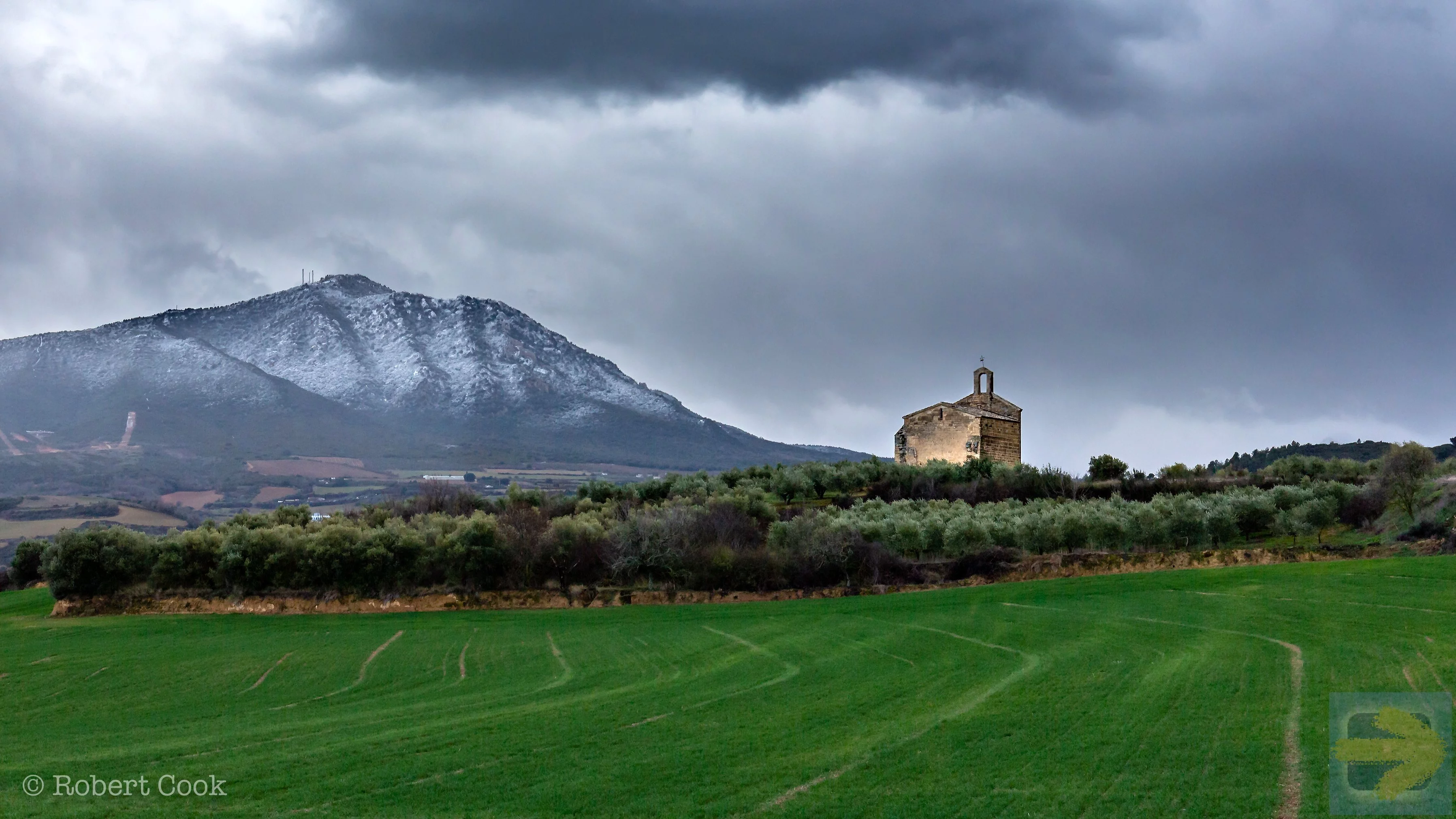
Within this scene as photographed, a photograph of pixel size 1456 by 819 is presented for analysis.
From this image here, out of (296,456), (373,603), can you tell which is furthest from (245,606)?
(296,456)

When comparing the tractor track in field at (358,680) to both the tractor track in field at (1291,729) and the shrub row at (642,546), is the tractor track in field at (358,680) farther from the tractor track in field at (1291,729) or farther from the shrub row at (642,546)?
the tractor track in field at (1291,729)

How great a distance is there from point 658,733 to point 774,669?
314 inches

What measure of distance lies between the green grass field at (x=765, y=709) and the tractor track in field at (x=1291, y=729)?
106 mm

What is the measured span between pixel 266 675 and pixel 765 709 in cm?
1580

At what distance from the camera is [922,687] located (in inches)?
909

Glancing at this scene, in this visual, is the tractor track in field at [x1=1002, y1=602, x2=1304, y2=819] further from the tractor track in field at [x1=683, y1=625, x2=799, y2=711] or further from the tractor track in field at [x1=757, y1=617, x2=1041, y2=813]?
the tractor track in field at [x1=683, y1=625, x2=799, y2=711]

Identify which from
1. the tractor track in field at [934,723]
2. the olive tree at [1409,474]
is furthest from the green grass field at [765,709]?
→ the olive tree at [1409,474]

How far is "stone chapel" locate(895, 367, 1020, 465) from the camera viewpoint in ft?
276

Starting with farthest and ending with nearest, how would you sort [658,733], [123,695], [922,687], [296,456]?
[296,456], [123,695], [922,687], [658,733]

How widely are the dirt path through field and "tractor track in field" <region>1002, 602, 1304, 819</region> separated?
2323 centimetres

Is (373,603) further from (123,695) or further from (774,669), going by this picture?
(774,669)

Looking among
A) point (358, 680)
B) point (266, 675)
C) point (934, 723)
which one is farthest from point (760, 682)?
point (266, 675)

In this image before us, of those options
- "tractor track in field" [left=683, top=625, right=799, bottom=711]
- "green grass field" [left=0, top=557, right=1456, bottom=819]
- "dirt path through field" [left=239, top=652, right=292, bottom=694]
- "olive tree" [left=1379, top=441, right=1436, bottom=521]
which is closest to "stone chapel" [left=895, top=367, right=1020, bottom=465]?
"olive tree" [left=1379, top=441, right=1436, bottom=521]

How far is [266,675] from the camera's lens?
29.9 metres
